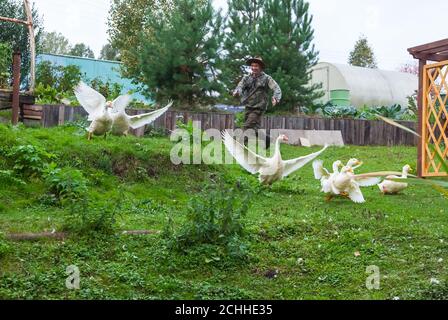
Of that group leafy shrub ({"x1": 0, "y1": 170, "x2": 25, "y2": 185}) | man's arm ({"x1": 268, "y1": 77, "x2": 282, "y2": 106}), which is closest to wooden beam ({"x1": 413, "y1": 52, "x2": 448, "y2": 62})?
man's arm ({"x1": 268, "y1": 77, "x2": 282, "y2": 106})

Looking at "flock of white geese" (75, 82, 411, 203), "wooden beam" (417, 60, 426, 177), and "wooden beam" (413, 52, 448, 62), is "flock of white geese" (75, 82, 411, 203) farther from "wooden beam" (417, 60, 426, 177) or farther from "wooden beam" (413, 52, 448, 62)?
"wooden beam" (413, 52, 448, 62)

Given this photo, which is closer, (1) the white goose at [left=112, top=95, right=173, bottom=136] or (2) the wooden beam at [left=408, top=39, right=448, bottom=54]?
(2) the wooden beam at [left=408, top=39, right=448, bottom=54]

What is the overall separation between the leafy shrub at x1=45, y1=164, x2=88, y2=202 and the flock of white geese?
97.1 inches

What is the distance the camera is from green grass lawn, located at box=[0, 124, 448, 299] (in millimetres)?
4895

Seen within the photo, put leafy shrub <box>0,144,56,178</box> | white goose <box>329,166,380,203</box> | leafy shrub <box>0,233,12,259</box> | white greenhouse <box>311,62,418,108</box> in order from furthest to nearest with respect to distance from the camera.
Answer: white greenhouse <box>311,62,418,108</box>, white goose <box>329,166,380,203</box>, leafy shrub <box>0,144,56,178</box>, leafy shrub <box>0,233,12,259</box>

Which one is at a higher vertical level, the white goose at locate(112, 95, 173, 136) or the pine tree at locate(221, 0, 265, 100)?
the pine tree at locate(221, 0, 265, 100)

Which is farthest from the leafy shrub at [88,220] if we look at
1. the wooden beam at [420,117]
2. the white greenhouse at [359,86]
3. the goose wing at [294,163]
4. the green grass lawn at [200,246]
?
the white greenhouse at [359,86]

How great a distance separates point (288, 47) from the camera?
19703 mm

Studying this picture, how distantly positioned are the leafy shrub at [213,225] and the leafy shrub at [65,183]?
1.35 meters

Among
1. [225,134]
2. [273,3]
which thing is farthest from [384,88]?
[225,134]

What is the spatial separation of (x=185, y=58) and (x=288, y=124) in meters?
3.35

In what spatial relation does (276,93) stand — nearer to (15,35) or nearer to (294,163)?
(294,163)
